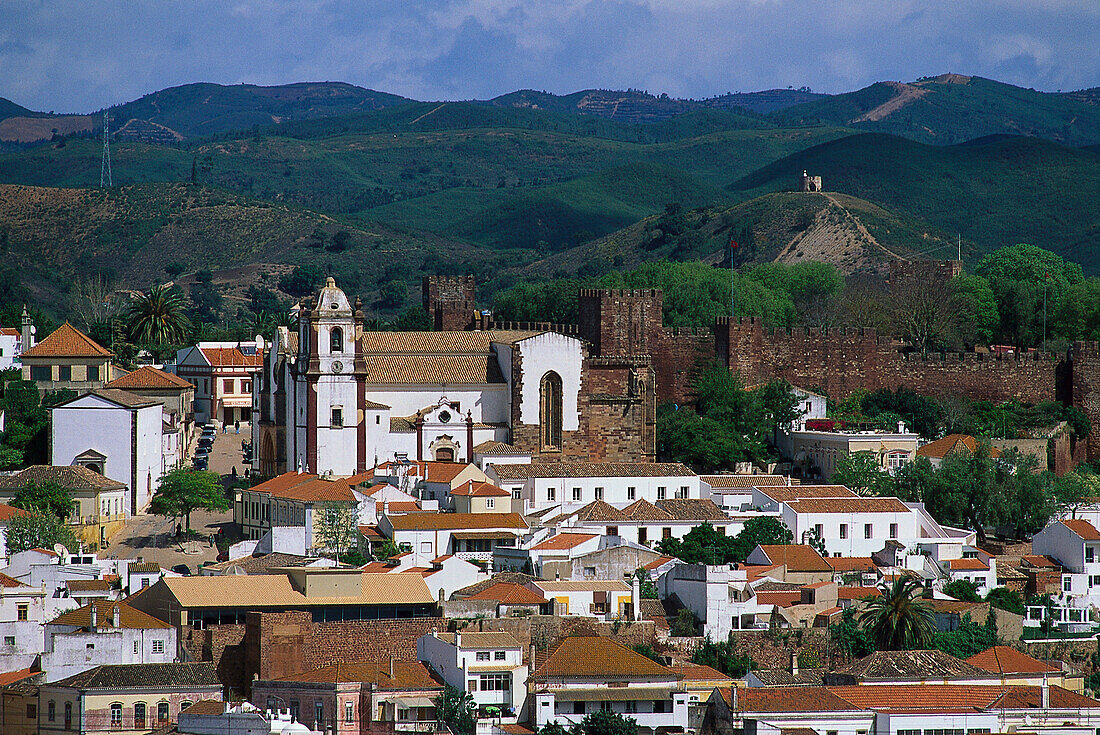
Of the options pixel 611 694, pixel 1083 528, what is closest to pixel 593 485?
pixel 1083 528

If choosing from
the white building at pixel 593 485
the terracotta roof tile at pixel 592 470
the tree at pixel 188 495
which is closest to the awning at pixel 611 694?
the white building at pixel 593 485

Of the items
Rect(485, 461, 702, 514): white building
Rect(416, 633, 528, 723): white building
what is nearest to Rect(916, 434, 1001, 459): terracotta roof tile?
Rect(485, 461, 702, 514): white building

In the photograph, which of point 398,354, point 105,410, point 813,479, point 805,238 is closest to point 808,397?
point 813,479

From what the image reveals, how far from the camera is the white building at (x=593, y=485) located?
176 ft

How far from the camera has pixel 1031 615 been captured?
155 feet

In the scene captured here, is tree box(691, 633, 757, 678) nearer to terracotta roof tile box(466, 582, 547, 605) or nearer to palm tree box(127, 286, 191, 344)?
terracotta roof tile box(466, 582, 547, 605)

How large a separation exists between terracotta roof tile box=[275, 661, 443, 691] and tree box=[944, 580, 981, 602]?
1369 centimetres

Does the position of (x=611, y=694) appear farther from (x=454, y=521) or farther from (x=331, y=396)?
(x=331, y=396)

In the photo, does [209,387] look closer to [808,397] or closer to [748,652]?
[808,397]

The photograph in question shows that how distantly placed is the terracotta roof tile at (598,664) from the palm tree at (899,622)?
571cm

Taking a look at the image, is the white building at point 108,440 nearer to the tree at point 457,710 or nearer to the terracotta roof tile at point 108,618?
the terracotta roof tile at point 108,618

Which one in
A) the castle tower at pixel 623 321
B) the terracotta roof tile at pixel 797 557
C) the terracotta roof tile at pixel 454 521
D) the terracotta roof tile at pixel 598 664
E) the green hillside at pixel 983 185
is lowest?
the terracotta roof tile at pixel 598 664

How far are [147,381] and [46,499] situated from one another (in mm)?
12970

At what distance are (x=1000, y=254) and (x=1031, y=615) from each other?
47.4 metres
